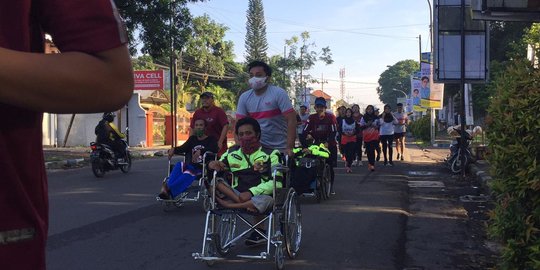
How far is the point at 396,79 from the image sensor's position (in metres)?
127

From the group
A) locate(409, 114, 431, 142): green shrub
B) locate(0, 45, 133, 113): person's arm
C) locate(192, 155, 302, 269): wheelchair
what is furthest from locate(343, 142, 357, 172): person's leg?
locate(409, 114, 431, 142): green shrub

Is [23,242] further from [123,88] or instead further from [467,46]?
[467,46]

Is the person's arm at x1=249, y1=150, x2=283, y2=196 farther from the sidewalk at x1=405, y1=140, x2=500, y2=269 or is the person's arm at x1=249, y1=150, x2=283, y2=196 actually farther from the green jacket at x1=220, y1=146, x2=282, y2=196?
the sidewalk at x1=405, y1=140, x2=500, y2=269

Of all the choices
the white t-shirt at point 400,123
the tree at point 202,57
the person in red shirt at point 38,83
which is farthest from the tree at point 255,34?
the person in red shirt at point 38,83

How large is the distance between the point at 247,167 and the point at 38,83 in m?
4.37

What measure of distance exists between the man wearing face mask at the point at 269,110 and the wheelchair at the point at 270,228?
68cm

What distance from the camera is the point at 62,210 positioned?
26.6ft

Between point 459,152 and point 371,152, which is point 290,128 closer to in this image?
point 459,152

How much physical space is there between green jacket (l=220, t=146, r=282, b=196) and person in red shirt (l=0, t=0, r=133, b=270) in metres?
4.12

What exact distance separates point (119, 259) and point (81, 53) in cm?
474

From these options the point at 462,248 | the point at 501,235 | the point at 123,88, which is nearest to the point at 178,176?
the point at 462,248

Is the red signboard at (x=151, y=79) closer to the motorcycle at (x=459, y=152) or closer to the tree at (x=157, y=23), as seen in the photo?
the tree at (x=157, y=23)

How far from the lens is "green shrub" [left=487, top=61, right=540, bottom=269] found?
12.0ft

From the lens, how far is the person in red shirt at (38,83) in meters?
0.96
